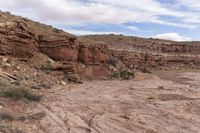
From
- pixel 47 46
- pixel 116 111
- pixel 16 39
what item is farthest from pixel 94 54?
pixel 116 111

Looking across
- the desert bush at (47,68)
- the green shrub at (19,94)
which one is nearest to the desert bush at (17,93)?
the green shrub at (19,94)

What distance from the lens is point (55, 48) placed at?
1068 inches

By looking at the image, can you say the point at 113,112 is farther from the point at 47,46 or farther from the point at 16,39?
the point at 47,46

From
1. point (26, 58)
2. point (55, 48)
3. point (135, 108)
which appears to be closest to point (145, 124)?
point (135, 108)

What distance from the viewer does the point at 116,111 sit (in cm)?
1694

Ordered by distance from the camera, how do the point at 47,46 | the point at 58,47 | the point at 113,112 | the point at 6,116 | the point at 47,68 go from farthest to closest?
the point at 58,47 < the point at 47,46 < the point at 47,68 < the point at 113,112 < the point at 6,116

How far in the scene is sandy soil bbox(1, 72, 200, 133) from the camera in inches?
550

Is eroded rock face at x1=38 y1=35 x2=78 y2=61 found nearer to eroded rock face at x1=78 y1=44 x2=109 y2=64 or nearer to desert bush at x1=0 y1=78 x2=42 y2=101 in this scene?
eroded rock face at x1=78 y1=44 x2=109 y2=64

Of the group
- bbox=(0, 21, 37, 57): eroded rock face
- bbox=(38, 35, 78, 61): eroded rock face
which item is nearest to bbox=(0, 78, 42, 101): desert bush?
bbox=(0, 21, 37, 57): eroded rock face

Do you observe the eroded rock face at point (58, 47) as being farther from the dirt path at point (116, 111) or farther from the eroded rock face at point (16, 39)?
the dirt path at point (116, 111)

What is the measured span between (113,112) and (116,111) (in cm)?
34

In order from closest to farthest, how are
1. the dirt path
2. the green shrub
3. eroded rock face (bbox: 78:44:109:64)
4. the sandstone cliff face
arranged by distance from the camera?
the dirt path
the green shrub
the sandstone cliff face
eroded rock face (bbox: 78:44:109:64)

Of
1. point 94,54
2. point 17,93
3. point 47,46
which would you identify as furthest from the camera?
point 94,54

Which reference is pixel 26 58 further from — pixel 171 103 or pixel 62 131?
pixel 62 131
